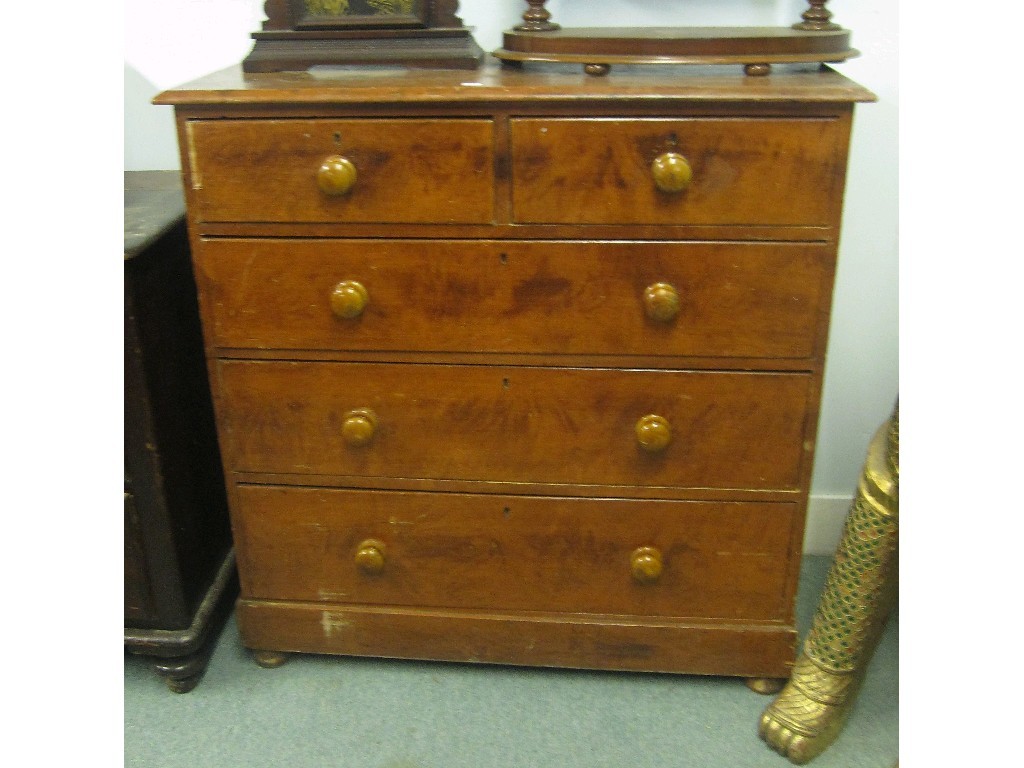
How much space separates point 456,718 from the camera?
160 cm

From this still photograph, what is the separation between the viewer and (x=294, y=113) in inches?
50.9

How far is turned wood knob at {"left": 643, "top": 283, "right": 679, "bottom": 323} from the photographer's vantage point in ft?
4.34

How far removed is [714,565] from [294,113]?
1.02 m

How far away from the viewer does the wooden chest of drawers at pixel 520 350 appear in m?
1.27

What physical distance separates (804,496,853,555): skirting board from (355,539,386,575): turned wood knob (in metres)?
1.03

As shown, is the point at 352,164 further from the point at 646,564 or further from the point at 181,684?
the point at 181,684

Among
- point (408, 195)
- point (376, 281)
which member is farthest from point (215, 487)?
point (408, 195)

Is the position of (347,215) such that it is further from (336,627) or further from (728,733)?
(728,733)

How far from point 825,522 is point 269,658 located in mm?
1268

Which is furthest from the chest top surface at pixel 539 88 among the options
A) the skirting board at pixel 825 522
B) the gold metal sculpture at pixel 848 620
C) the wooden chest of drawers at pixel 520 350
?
the skirting board at pixel 825 522

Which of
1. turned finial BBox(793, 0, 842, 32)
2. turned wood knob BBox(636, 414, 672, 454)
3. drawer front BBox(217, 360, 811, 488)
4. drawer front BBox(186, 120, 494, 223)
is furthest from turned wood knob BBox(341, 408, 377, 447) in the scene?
turned finial BBox(793, 0, 842, 32)

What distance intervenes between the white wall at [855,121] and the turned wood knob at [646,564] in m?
0.66

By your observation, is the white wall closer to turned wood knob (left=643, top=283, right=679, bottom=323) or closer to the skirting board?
the skirting board

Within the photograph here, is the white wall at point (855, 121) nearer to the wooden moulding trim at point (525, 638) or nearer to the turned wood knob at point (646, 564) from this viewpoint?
the wooden moulding trim at point (525, 638)
